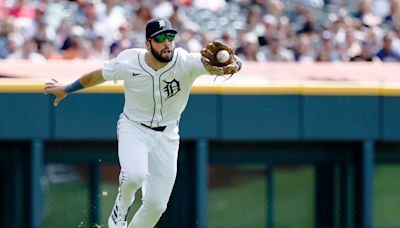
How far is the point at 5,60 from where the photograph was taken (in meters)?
12.8

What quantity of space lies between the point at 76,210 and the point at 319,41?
3.73 metres

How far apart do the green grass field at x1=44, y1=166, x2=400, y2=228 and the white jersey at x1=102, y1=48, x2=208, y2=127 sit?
14.3ft

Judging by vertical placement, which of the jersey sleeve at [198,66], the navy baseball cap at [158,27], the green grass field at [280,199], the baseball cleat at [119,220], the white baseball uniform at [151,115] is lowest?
the green grass field at [280,199]

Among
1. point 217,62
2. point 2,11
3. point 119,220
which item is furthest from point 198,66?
point 2,11

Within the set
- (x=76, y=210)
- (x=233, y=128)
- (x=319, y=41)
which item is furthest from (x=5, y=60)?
(x=319, y=41)

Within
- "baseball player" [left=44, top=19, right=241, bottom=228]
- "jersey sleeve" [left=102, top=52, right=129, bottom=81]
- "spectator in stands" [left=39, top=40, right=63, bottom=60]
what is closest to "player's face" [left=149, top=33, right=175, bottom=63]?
"baseball player" [left=44, top=19, right=241, bottom=228]

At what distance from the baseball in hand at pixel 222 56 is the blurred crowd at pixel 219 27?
466cm

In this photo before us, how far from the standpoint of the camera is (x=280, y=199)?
13625mm

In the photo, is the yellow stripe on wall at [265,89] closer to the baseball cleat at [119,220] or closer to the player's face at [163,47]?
the baseball cleat at [119,220]

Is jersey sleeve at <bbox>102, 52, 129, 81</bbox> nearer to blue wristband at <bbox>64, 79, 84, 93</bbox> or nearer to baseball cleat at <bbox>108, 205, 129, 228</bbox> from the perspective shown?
blue wristband at <bbox>64, 79, 84, 93</bbox>

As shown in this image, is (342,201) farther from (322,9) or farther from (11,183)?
(11,183)

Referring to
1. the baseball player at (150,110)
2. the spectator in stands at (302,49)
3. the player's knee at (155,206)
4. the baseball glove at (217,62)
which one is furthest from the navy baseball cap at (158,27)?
the spectator in stands at (302,49)

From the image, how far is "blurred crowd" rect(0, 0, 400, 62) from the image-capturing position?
13.1m

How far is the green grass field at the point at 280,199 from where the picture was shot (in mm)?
13398
